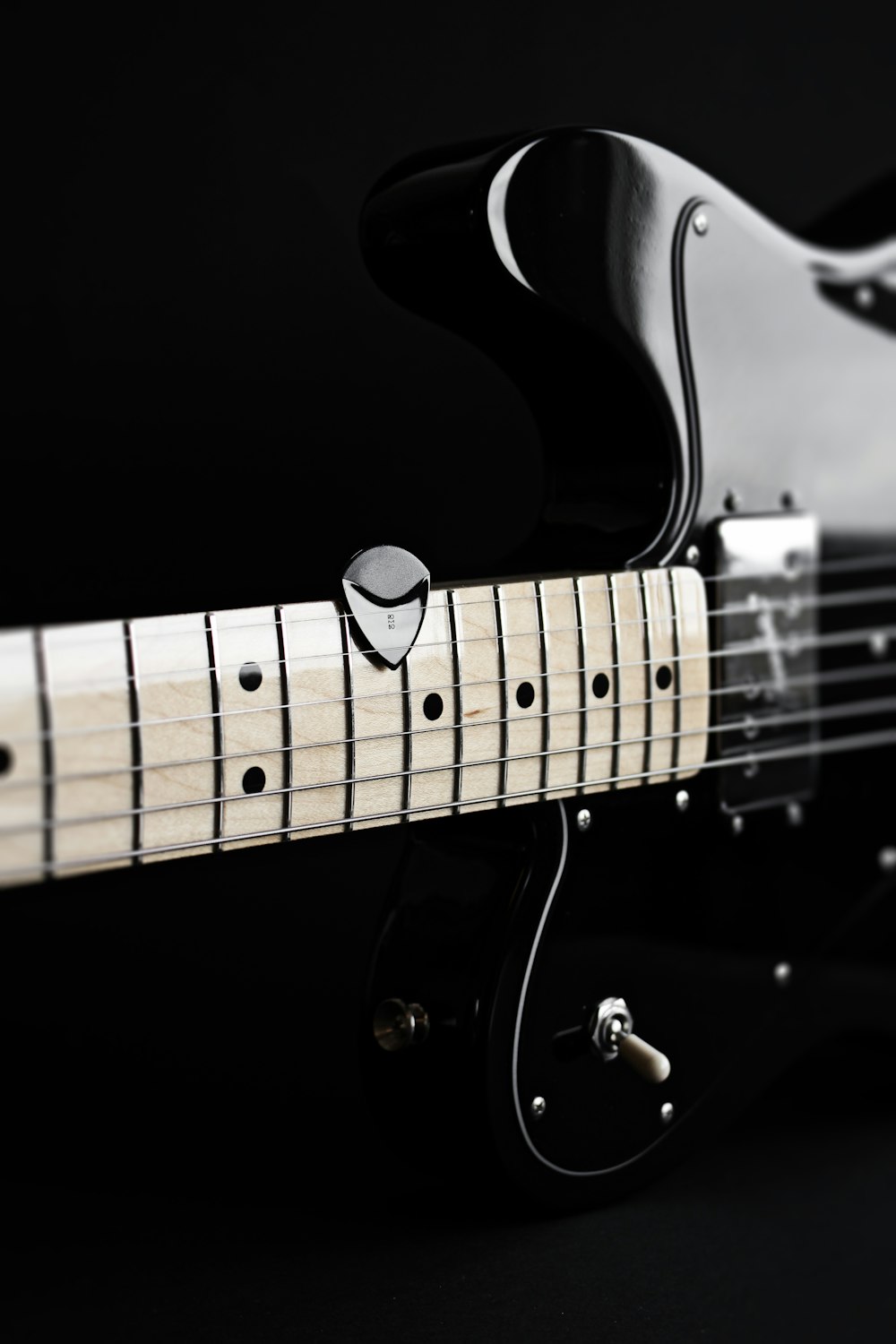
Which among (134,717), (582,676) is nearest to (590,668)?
(582,676)

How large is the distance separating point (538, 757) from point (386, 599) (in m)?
0.11

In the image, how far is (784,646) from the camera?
2.59 feet

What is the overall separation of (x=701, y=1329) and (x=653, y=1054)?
12 centimetres

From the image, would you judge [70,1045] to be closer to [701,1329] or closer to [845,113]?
Answer: [701,1329]

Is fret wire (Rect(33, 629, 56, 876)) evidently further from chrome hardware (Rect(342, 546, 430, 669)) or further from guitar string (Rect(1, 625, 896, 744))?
chrome hardware (Rect(342, 546, 430, 669))

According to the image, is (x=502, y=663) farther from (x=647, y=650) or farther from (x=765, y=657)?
(x=765, y=657)

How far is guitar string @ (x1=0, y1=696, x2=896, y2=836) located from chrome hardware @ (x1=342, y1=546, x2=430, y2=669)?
50mm

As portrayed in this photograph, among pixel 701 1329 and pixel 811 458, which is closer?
pixel 701 1329

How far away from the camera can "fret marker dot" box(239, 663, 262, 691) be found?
554 mm

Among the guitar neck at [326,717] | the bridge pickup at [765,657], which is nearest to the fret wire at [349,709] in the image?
the guitar neck at [326,717]

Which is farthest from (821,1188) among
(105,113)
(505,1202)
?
(105,113)

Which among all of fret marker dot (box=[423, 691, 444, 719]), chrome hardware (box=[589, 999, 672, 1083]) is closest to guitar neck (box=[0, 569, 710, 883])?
fret marker dot (box=[423, 691, 444, 719])

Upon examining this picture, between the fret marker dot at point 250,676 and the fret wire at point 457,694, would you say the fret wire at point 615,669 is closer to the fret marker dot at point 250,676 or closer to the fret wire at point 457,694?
the fret wire at point 457,694

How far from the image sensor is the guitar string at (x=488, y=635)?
0.52m
